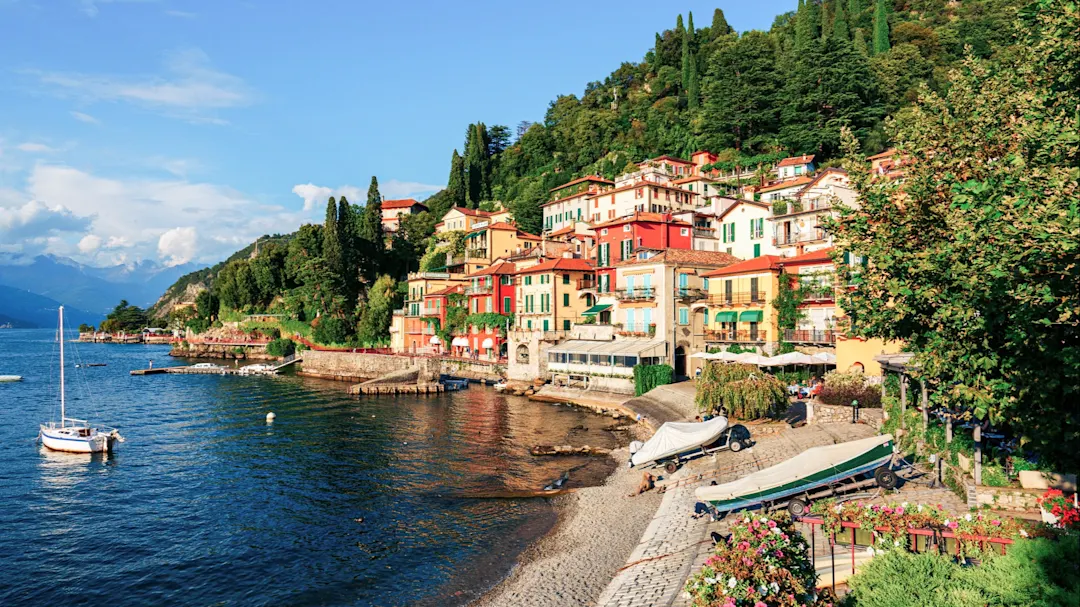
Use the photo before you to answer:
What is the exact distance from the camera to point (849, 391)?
97.8ft

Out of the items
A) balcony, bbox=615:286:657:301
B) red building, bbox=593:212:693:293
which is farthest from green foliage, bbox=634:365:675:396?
red building, bbox=593:212:693:293

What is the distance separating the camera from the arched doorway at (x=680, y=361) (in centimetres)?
4647

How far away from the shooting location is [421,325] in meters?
75.9

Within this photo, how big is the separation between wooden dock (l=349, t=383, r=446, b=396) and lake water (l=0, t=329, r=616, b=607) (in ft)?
28.2

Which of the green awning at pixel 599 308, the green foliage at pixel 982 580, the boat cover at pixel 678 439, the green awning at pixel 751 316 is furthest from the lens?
the green awning at pixel 599 308

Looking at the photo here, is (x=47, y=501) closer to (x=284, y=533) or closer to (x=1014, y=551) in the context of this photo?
(x=284, y=533)

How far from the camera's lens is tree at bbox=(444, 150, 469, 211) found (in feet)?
376

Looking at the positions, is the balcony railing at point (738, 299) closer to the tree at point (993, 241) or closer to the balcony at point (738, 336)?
the balcony at point (738, 336)

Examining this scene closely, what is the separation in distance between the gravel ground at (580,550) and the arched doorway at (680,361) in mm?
21782

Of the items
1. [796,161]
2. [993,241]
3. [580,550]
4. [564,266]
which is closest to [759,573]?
[993,241]

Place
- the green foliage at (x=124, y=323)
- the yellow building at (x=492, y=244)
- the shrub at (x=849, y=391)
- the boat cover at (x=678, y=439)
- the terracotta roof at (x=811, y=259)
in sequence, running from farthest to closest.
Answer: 1. the green foliage at (x=124, y=323)
2. the yellow building at (x=492, y=244)
3. the terracotta roof at (x=811, y=259)
4. the shrub at (x=849, y=391)
5. the boat cover at (x=678, y=439)

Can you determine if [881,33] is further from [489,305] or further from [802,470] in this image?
[802,470]

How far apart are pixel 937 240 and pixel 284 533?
2220 centimetres

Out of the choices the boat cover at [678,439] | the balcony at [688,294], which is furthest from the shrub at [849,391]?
the balcony at [688,294]
